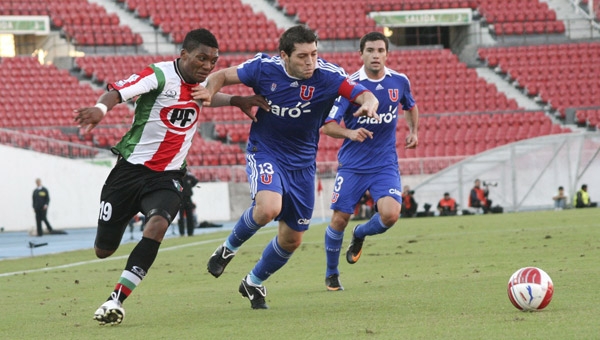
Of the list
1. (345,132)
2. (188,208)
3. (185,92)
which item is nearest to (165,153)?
(185,92)

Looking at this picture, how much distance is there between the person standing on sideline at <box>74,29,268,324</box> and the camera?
26.4 feet

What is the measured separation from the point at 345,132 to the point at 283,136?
0.59m

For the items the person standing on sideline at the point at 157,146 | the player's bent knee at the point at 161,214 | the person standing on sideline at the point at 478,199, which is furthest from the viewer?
the person standing on sideline at the point at 478,199

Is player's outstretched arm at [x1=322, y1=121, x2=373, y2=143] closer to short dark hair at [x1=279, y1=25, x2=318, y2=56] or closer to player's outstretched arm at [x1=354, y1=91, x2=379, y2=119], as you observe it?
player's outstretched arm at [x1=354, y1=91, x2=379, y2=119]

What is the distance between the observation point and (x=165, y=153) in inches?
326

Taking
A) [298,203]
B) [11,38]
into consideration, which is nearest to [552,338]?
[298,203]

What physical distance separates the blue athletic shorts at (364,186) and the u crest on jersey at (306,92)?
2.53 meters

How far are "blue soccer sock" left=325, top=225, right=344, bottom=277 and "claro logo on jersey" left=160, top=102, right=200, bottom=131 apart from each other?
2.75m

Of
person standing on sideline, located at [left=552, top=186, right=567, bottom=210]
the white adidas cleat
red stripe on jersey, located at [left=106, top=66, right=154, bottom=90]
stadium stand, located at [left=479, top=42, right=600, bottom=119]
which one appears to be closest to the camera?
the white adidas cleat

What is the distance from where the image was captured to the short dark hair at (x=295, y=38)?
8.60m

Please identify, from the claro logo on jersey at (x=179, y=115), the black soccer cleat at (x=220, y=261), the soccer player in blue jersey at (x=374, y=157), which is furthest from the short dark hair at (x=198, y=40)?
the soccer player in blue jersey at (x=374, y=157)

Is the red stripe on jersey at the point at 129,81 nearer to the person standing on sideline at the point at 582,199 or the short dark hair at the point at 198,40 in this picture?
the short dark hair at the point at 198,40

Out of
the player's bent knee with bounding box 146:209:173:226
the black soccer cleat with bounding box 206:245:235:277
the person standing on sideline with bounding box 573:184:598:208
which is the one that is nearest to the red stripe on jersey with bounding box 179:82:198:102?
the player's bent knee with bounding box 146:209:173:226

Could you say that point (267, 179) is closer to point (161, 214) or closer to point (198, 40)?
point (161, 214)
